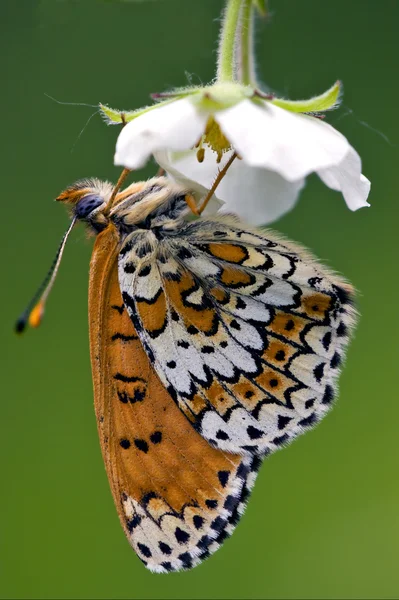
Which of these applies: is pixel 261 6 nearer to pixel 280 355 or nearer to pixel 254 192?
pixel 254 192

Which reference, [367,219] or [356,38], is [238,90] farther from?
[356,38]

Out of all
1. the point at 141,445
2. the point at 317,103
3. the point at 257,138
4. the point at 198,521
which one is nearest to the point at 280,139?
the point at 257,138

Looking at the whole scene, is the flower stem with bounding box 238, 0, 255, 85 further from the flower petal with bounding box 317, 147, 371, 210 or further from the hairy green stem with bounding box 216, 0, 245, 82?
the flower petal with bounding box 317, 147, 371, 210

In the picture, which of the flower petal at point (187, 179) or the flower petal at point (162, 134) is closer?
the flower petal at point (162, 134)

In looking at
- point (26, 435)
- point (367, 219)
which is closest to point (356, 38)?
point (367, 219)

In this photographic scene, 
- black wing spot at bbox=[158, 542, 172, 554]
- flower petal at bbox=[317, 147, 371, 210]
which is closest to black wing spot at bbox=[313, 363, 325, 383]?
flower petal at bbox=[317, 147, 371, 210]

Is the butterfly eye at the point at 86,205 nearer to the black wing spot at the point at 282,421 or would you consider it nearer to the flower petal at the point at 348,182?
the flower petal at the point at 348,182

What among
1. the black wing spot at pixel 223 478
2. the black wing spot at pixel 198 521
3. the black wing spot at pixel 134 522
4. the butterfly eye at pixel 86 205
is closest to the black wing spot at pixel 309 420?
the black wing spot at pixel 223 478
